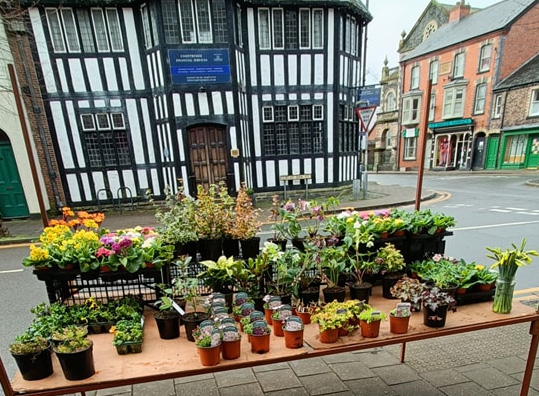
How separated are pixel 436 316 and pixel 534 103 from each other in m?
21.4

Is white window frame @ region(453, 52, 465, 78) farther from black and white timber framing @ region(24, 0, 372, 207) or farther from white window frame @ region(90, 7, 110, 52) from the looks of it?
white window frame @ region(90, 7, 110, 52)

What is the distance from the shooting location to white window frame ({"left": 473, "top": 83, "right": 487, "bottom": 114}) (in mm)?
18703

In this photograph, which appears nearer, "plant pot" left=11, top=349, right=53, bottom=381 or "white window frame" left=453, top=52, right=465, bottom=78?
"plant pot" left=11, top=349, right=53, bottom=381

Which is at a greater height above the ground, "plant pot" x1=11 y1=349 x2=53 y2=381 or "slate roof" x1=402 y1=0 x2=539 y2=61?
"slate roof" x1=402 y1=0 x2=539 y2=61

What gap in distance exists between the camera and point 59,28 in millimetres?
8273

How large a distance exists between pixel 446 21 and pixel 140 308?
29767mm

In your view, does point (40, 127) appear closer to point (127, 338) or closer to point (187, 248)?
point (187, 248)

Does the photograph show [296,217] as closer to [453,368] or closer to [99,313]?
[99,313]

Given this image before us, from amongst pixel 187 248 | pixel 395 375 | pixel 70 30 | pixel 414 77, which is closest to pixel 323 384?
pixel 395 375

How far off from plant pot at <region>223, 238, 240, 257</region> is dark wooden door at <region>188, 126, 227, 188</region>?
650 cm

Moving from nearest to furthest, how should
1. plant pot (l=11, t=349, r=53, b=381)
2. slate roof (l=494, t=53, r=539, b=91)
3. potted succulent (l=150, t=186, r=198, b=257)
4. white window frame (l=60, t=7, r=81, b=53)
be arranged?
plant pot (l=11, t=349, r=53, b=381), potted succulent (l=150, t=186, r=198, b=257), white window frame (l=60, t=7, r=81, b=53), slate roof (l=494, t=53, r=539, b=91)

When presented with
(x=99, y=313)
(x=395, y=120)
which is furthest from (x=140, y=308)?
(x=395, y=120)

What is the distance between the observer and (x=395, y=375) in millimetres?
2432

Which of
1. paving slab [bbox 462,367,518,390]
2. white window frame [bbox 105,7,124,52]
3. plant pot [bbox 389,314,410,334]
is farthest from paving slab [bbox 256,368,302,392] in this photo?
white window frame [bbox 105,7,124,52]
